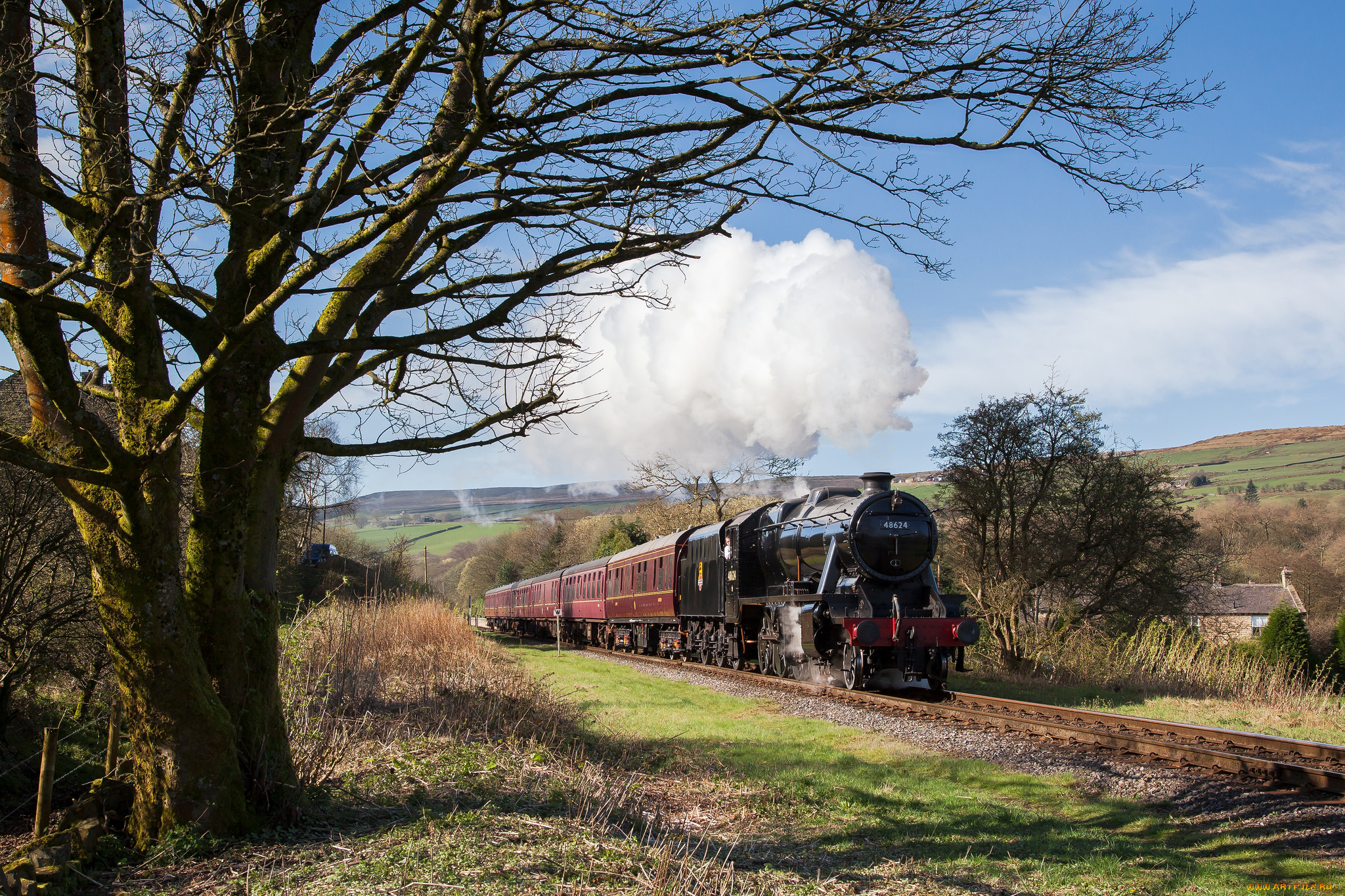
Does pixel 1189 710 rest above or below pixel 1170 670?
above

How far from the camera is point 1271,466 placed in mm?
99750

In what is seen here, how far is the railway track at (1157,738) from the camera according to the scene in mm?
7590

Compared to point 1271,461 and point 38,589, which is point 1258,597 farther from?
point 38,589

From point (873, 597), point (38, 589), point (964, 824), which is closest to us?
point (964, 824)

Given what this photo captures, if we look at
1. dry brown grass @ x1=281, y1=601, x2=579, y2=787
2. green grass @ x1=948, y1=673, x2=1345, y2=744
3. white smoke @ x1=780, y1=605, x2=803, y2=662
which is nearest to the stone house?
green grass @ x1=948, y1=673, x2=1345, y2=744

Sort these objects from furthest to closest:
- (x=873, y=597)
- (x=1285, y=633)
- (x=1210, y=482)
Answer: (x=1210, y=482), (x=1285, y=633), (x=873, y=597)

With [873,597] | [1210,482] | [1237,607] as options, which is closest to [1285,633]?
[873,597]

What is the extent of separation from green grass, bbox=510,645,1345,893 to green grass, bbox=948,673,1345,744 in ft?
13.4

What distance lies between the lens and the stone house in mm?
23859

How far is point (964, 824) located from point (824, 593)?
693 cm

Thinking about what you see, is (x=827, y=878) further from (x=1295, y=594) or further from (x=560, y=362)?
(x=1295, y=594)

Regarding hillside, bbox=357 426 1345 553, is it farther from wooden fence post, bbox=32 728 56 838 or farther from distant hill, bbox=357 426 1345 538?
wooden fence post, bbox=32 728 56 838

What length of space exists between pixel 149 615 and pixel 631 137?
397 centimetres

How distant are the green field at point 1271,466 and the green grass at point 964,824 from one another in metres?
84.6
